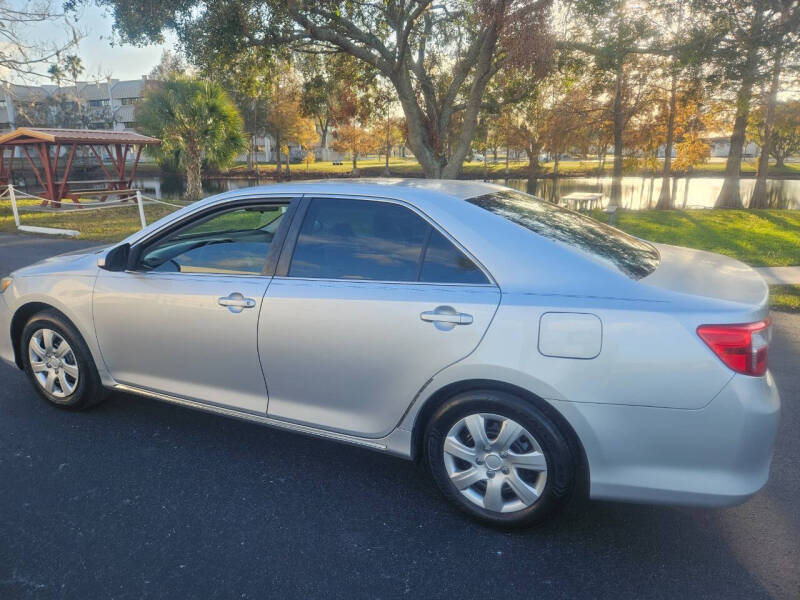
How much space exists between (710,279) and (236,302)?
96.0 inches

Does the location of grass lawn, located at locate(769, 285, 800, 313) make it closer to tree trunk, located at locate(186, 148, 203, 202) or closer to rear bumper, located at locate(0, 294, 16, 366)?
rear bumper, located at locate(0, 294, 16, 366)

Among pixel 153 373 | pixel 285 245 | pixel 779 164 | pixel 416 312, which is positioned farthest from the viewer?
pixel 779 164

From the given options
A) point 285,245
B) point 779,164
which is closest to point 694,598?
point 285,245

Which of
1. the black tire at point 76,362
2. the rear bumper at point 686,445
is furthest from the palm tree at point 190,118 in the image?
the rear bumper at point 686,445

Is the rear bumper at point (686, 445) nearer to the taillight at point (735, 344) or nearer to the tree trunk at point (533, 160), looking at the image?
Result: the taillight at point (735, 344)

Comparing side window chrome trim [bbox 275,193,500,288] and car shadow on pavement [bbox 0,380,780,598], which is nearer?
car shadow on pavement [bbox 0,380,780,598]

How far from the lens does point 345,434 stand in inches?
126

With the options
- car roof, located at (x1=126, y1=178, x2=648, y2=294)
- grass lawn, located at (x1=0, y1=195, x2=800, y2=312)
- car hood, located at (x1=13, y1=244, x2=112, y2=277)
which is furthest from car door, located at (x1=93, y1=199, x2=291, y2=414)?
grass lawn, located at (x1=0, y1=195, x2=800, y2=312)

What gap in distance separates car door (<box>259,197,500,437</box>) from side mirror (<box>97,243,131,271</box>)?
110cm

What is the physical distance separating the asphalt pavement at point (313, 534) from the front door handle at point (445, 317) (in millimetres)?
1015

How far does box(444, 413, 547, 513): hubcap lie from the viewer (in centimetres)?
274

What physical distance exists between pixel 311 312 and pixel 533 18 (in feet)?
34.3

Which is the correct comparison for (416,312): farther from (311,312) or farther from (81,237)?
(81,237)

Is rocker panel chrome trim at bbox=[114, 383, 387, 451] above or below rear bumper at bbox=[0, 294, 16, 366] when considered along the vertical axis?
below
